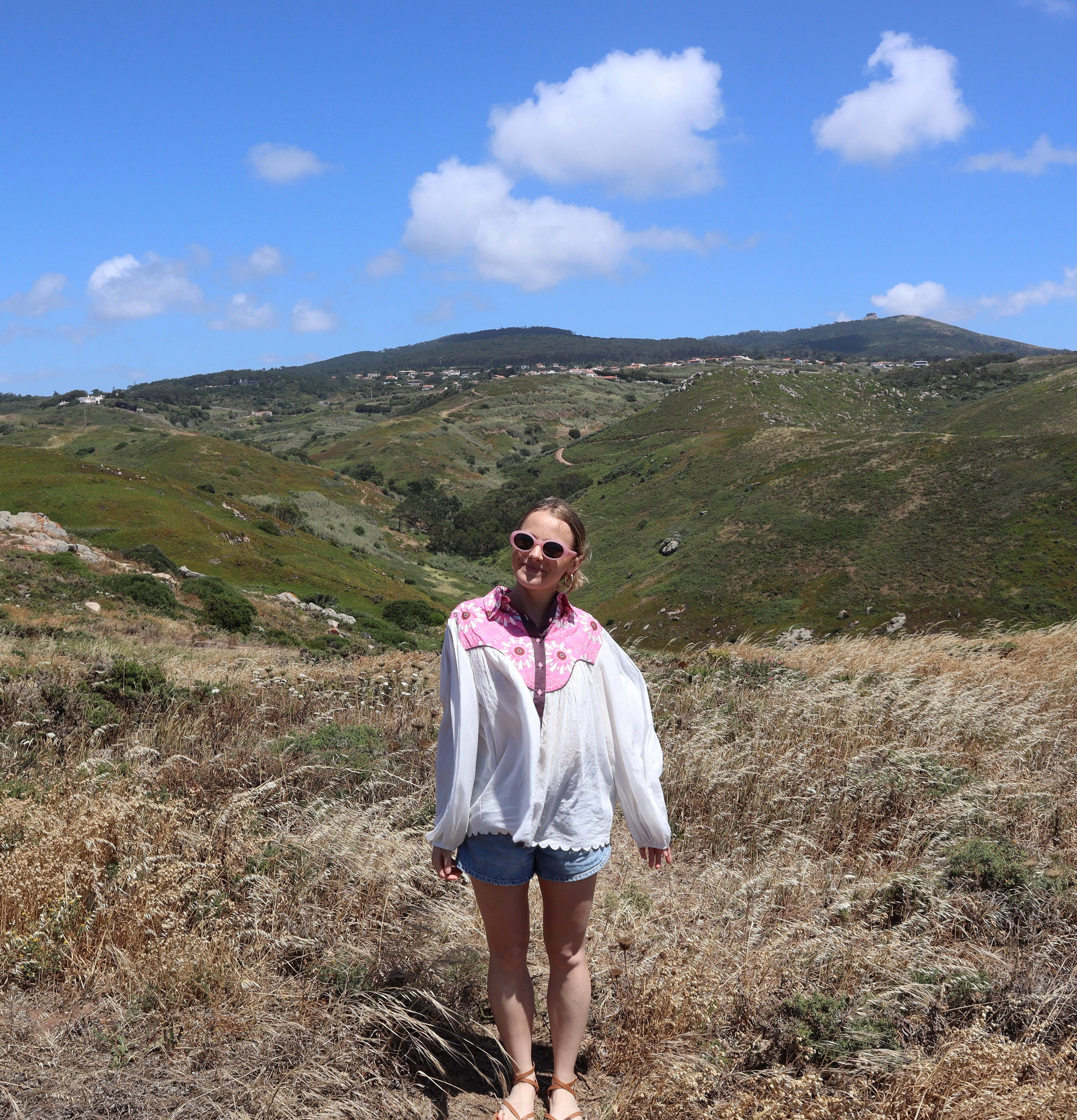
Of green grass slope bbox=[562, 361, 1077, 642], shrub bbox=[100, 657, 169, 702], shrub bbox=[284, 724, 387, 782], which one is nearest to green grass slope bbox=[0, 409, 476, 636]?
green grass slope bbox=[562, 361, 1077, 642]

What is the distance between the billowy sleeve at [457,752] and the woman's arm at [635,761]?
0.44 metres

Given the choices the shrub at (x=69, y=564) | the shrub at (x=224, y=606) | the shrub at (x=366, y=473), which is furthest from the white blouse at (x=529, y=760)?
the shrub at (x=366, y=473)

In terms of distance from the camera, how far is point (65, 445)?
289 feet

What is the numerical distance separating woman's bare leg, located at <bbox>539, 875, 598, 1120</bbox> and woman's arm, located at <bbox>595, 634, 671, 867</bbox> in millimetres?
226

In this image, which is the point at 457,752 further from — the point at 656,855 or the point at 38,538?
the point at 38,538

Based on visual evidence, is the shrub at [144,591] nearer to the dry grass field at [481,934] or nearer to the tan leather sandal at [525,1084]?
the dry grass field at [481,934]

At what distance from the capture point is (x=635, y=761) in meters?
2.65

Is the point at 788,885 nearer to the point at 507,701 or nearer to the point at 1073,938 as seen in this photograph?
the point at 1073,938

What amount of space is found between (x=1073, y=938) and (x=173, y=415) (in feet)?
549

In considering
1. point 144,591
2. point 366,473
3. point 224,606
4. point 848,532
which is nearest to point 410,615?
point 224,606

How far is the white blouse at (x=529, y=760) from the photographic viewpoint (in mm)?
2482

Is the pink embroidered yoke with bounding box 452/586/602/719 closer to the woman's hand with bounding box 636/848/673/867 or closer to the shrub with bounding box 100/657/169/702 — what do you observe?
the woman's hand with bounding box 636/848/673/867

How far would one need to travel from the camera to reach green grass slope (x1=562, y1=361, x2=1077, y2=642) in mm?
36925

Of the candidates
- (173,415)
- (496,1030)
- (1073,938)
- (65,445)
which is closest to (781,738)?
(1073,938)
